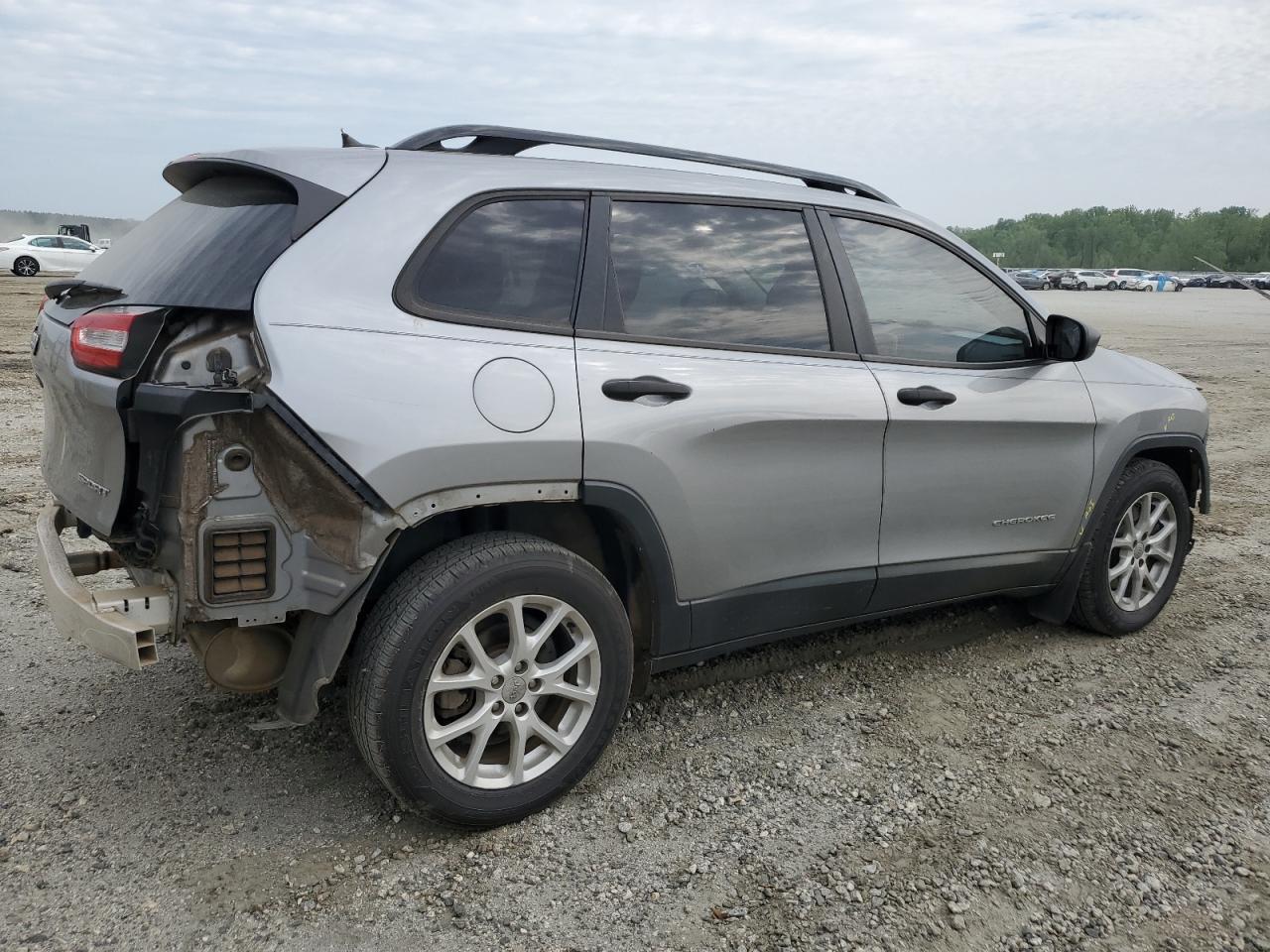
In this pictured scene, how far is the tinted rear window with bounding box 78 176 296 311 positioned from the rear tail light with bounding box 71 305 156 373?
0.10m

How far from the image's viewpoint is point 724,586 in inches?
129

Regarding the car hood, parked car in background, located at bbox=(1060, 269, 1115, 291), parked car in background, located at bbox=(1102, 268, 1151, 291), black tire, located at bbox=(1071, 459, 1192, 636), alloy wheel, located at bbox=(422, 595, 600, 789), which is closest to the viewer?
alloy wheel, located at bbox=(422, 595, 600, 789)

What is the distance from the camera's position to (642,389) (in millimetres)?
2986

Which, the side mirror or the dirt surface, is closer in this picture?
the dirt surface

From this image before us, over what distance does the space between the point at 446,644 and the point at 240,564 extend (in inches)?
21.8

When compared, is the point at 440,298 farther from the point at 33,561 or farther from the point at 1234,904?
the point at 33,561

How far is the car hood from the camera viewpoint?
4215 mm

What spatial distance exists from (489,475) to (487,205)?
0.78 metres

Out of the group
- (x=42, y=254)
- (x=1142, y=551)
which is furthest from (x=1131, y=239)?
(x=1142, y=551)

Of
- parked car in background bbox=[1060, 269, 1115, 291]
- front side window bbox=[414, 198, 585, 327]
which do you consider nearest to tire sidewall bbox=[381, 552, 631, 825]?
front side window bbox=[414, 198, 585, 327]

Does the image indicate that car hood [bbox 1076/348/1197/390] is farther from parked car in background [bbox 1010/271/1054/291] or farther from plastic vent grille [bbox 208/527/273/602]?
parked car in background [bbox 1010/271/1054/291]

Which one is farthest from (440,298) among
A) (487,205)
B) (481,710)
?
(481,710)

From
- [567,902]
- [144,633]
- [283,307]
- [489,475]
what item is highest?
[283,307]

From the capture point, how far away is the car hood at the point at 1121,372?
4215mm
